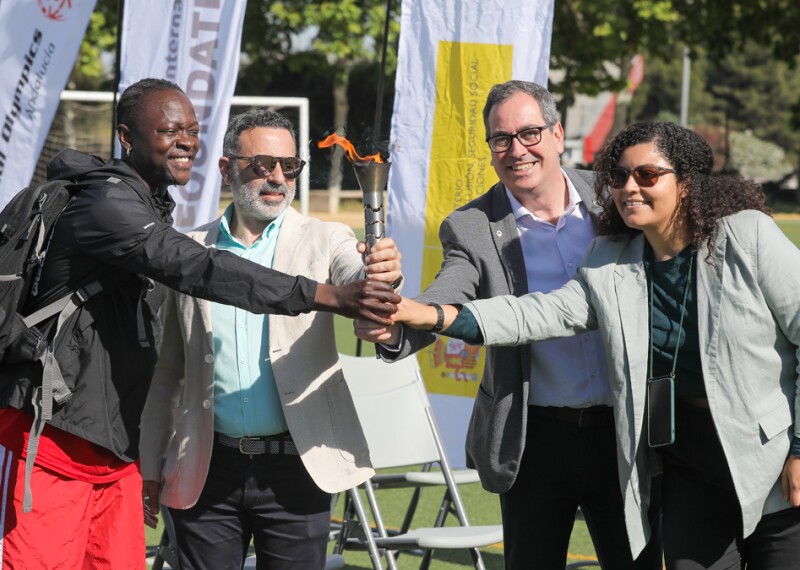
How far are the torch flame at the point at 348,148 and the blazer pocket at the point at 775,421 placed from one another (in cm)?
131

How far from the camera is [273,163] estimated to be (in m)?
3.62

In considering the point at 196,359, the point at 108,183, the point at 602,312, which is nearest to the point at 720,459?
the point at 602,312

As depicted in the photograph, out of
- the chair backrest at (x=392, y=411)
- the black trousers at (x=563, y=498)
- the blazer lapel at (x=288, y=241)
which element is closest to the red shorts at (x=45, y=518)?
the blazer lapel at (x=288, y=241)

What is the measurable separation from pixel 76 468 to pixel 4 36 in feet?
15.4

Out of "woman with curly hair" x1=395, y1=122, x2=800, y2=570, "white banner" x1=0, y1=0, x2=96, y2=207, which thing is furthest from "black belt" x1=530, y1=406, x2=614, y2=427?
"white banner" x1=0, y1=0, x2=96, y2=207

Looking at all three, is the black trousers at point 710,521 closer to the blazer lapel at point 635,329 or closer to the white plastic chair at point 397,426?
the blazer lapel at point 635,329

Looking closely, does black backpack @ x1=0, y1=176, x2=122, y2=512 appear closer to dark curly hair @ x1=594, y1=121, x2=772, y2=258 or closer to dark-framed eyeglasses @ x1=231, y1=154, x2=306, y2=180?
dark-framed eyeglasses @ x1=231, y1=154, x2=306, y2=180

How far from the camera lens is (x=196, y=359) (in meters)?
3.65

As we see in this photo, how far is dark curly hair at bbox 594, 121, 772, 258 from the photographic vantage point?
10.7ft

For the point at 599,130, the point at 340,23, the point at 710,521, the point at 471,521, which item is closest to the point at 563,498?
the point at 710,521

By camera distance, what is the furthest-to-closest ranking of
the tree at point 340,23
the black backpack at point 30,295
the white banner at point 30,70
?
the tree at point 340,23 → the white banner at point 30,70 → the black backpack at point 30,295

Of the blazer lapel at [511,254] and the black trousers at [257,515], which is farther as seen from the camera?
A: the blazer lapel at [511,254]

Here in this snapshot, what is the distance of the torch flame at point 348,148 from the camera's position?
323cm

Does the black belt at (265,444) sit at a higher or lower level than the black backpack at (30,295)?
lower
